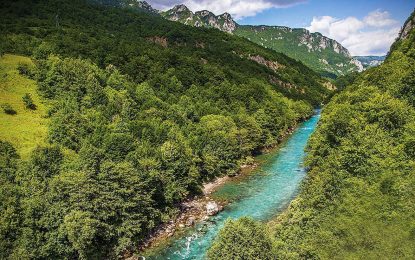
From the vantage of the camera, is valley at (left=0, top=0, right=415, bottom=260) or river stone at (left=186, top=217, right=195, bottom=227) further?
river stone at (left=186, top=217, right=195, bottom=227)

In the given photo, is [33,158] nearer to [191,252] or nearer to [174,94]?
[191,252]

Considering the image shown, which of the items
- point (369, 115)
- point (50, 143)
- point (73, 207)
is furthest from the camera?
point (50, 143)

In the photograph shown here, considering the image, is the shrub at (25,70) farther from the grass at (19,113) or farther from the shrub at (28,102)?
the shrub at (28,102)

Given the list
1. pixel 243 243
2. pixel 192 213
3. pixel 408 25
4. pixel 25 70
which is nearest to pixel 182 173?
pixel 192 213

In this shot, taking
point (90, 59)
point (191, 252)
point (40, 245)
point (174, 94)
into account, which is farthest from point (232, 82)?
point (40, 245)

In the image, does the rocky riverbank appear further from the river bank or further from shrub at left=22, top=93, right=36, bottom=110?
shrub at left=22, top=93, right=36, bottom=110

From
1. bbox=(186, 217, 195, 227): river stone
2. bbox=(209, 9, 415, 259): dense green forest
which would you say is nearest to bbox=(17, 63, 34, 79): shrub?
bbox=(186, 217, 195, 227): river stone
